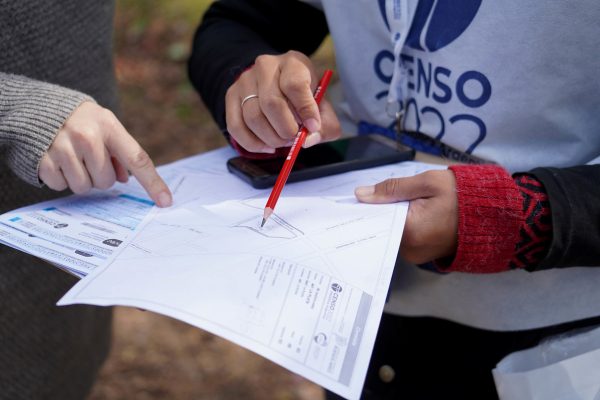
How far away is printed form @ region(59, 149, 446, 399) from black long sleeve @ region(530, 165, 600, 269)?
19 cm

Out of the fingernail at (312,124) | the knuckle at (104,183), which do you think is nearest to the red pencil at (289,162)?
the fingernail at (312,124)

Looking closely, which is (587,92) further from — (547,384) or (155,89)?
(155,89)

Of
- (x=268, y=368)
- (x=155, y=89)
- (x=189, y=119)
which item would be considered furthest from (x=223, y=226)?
(x=155, y=89)

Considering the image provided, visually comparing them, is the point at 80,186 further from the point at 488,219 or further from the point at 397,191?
the point at 488,219

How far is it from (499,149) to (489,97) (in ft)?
0.26

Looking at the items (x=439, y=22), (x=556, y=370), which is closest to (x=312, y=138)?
(x=439, y=22)

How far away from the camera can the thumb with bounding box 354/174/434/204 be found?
2.34 ft

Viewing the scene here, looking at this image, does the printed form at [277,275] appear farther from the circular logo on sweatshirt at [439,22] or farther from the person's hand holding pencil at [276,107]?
the circular logo on sweatshirt at [439,22]

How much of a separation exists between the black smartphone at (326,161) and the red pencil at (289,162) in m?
0.07

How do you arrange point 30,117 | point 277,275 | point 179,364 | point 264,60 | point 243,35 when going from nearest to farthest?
point 277,275, point 30,117, point 264,60, point 243,35, point 179,364

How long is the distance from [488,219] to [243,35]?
58 centimetres

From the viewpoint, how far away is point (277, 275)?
1.98ft

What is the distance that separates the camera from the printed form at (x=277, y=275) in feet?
1.75

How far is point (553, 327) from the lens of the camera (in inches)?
31.3
